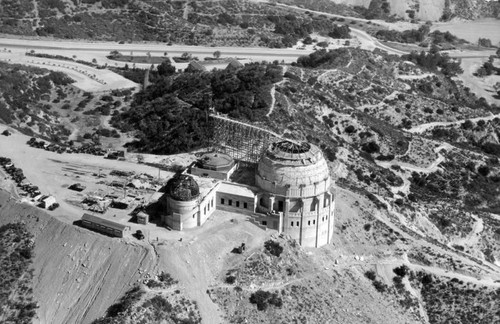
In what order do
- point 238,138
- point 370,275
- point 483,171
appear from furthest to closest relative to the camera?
point 483,171 < point 238,138 < point 370,275

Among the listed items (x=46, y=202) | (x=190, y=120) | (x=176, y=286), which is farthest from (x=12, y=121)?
(x=176, y=286)

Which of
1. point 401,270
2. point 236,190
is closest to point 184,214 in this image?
point 236,190

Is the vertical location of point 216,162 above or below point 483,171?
above

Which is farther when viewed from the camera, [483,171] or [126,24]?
[126,24]

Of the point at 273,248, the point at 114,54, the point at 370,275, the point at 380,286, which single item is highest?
the point at 273,248

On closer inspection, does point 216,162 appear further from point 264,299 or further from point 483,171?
point 483,171

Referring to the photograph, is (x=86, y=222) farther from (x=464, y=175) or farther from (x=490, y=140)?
(x=490, y=140)

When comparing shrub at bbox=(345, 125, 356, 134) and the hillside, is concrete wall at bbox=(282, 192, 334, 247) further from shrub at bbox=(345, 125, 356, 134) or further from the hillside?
the hillside

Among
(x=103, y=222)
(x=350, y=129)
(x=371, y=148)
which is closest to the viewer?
(x=103, y=222)
